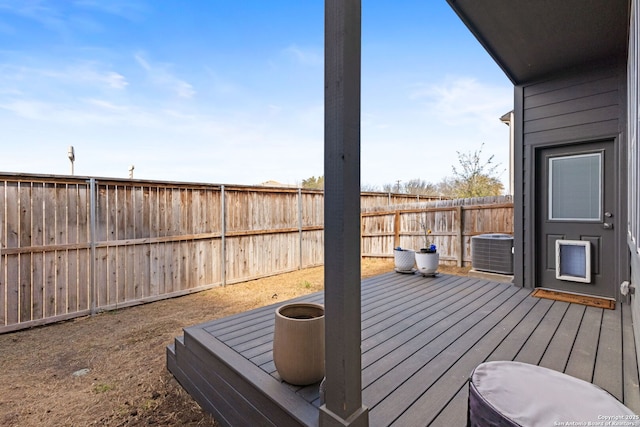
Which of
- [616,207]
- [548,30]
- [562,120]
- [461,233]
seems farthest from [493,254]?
[548,30]

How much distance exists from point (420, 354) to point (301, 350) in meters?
0.89

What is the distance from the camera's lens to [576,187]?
3.30m

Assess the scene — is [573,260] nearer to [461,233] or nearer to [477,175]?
[461,233]

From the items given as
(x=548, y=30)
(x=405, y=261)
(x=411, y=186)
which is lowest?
(x=405, y=261)

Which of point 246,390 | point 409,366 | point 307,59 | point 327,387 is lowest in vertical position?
point 246,390

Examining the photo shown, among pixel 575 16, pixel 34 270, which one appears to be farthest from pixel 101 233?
pixel 575 16

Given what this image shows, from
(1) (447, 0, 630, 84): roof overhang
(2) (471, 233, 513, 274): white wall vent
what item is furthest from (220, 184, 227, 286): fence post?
(1) (447, 0, 630, 84): roof overhang

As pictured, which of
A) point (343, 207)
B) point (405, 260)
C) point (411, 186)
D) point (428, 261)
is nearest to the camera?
point (343, 207)

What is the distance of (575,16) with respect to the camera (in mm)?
2354

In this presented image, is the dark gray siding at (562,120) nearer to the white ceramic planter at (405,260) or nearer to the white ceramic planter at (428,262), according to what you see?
the white ceramic planter at (428,262)

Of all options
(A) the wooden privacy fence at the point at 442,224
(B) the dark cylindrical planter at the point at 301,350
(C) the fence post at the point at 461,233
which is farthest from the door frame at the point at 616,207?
(B) the dark cylindrical planter at the point at 301,350

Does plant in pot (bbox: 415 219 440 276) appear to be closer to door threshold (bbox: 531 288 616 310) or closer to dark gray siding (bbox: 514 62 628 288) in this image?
dark gray siding (bbox: 514 62 628 288)

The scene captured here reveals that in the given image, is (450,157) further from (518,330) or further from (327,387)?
(327,387)

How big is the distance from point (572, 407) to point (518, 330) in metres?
1.79
